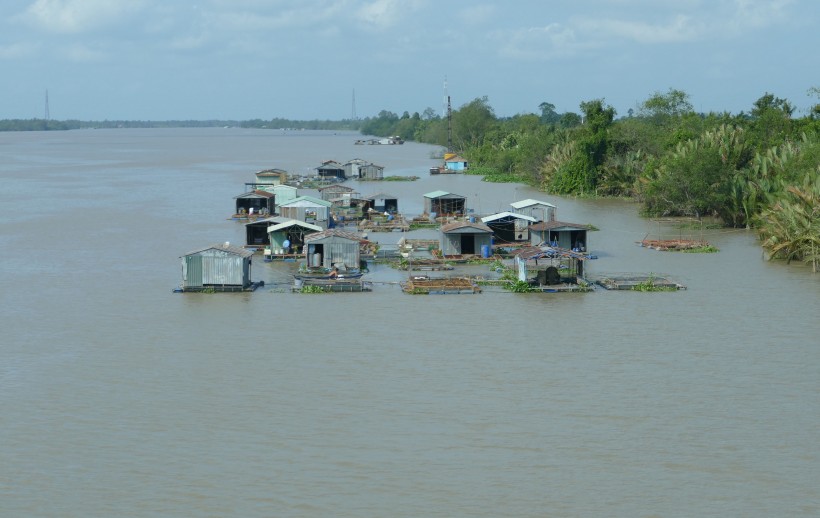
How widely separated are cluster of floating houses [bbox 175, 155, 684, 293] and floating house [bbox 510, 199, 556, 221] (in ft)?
0.09

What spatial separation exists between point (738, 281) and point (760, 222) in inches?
287

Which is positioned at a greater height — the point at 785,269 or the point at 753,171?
the point at 753,171

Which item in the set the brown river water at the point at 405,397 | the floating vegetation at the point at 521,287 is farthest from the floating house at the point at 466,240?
the floating vegetation at the point at 521,287

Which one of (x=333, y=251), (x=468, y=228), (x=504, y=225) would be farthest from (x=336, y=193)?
(x=333, y=251)

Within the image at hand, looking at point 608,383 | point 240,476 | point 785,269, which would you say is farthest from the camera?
point 785,269

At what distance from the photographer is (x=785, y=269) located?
A: 22.9m

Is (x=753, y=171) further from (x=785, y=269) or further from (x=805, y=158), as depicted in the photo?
(x=785, y=269)

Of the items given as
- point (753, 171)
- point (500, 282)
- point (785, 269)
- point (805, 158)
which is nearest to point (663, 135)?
point (753, 171)

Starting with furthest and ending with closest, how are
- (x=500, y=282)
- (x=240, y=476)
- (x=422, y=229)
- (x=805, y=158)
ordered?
(x=422, y=229) < (x=805, y=158) < (x=500, y=282) < (x=240, y=476)

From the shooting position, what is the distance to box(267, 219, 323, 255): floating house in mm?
24453

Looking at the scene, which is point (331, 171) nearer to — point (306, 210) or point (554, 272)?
point (306, 210)

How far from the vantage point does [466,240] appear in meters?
24.4

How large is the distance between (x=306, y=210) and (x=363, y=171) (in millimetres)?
21977

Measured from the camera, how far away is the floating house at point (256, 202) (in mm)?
33969
